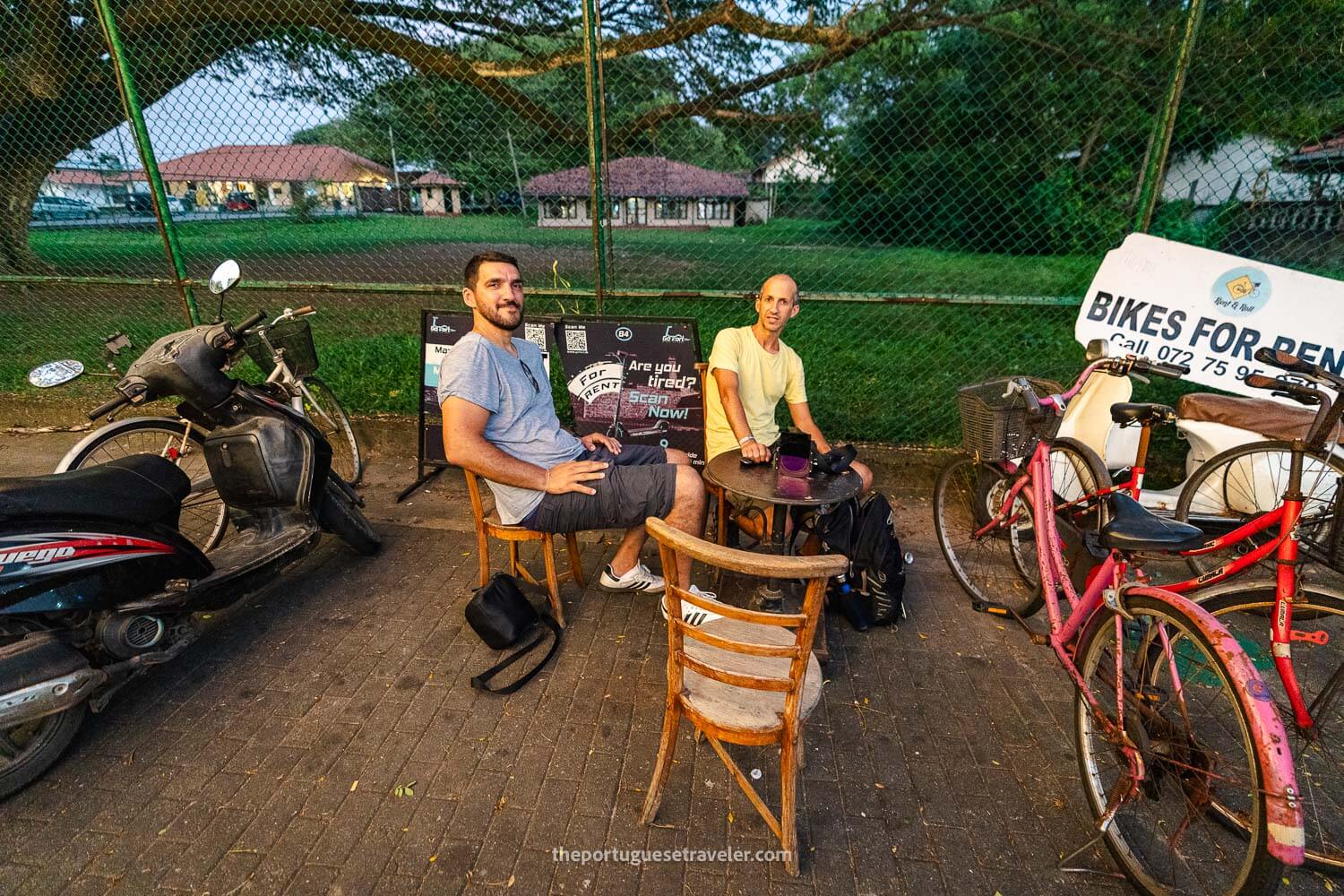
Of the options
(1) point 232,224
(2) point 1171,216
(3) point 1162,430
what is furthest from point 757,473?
(1) point 232,224

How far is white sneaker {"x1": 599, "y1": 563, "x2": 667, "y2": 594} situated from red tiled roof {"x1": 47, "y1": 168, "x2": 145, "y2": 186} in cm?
491

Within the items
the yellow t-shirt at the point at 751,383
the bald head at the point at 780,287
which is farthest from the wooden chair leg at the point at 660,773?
the bald head at the point at 780,287

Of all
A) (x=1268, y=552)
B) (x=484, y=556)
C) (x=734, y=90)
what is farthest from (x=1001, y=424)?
(x=734, y=90)

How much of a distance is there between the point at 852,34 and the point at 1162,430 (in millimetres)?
3887

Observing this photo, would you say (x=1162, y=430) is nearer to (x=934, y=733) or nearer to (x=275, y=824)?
(x=934, y=733)

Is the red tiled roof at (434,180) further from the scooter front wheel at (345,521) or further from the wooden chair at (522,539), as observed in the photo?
the wooden chair at (522,539)

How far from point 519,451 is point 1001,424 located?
7.22 ft

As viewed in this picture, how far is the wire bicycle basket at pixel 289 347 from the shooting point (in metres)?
3.75

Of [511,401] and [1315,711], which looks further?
[511,401]

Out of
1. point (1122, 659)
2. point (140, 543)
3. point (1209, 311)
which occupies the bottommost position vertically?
point (1122, 659)

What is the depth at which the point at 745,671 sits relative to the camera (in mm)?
1985

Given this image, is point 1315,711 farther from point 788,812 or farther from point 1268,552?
point 788,812

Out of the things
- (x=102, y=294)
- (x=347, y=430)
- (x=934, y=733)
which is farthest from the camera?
(x=102, y=294)

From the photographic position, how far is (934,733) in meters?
2.53
